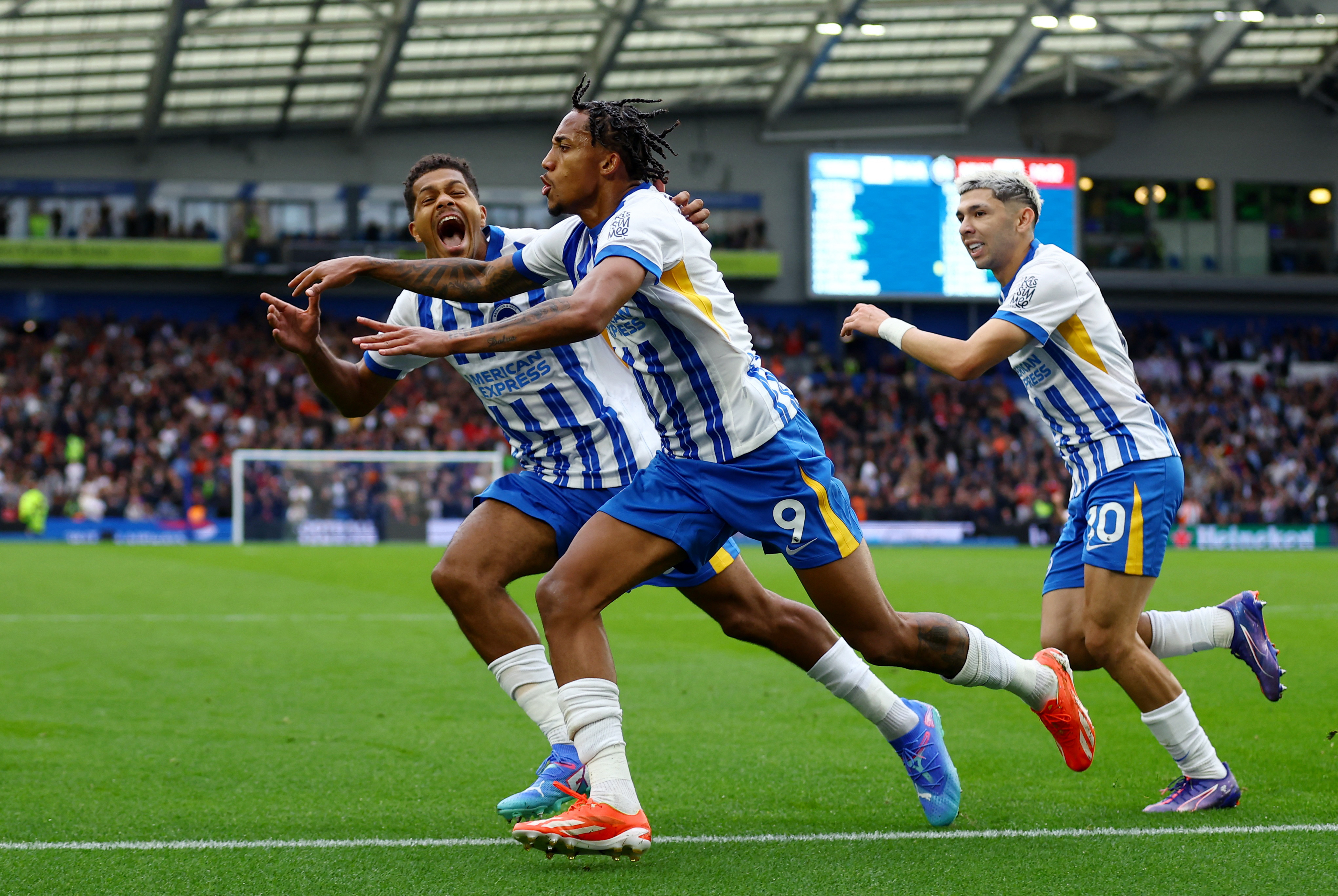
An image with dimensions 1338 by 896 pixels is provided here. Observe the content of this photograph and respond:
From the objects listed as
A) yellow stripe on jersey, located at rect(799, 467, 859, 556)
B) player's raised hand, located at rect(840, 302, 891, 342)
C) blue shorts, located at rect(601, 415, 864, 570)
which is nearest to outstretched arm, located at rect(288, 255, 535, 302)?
blue shorts, located at rect(601, 415, 864, 570)

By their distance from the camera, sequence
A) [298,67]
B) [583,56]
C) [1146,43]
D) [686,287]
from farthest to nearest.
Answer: [583,56] → [1146,43] → [298,67] → [686,287]

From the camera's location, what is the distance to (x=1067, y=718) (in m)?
4.45

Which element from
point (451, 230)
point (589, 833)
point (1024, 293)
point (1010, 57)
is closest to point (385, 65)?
point (1010, 57)

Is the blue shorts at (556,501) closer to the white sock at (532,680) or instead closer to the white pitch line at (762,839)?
the white sock at (532,680)

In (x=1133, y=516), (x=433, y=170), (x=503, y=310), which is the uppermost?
(x=433, y=170)

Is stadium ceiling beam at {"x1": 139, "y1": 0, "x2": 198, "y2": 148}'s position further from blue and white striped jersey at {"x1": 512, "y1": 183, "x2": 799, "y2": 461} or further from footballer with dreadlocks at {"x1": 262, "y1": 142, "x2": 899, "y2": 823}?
blue and white striped jersey at {"x1": 512, "y1": 183, "x2": 799, "y2": 461}

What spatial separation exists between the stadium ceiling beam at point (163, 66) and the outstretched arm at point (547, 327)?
25.2m

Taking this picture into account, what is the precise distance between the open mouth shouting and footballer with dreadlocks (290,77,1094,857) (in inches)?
19.4

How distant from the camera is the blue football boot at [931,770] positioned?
166 inches

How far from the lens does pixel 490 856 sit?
384cm

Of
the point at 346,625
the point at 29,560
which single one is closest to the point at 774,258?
the point at 29,560

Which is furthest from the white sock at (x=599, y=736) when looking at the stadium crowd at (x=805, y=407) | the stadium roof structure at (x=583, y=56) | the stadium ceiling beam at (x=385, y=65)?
the stadium roof structure at (x=583, y=56)

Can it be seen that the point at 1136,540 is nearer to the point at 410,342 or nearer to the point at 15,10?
the point at 410,342

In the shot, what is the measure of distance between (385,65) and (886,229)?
41.2 feet
